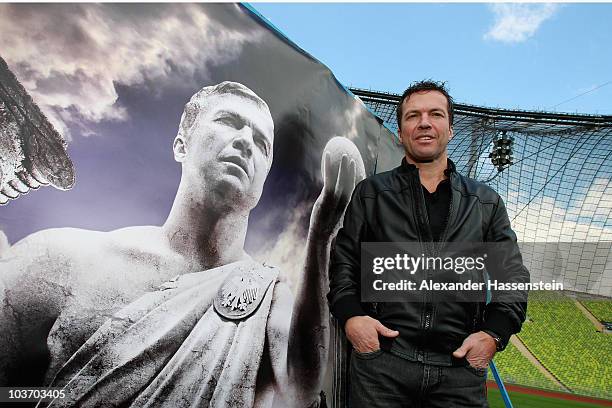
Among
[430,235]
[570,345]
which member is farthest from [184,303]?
[570,345]

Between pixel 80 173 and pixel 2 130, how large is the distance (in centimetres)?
15

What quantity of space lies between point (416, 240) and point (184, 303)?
706 millimetres

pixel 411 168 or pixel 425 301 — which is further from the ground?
pixel 411 168

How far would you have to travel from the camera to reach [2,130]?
0.85 meters

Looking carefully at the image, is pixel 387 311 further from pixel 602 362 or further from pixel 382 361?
pixel 602 362

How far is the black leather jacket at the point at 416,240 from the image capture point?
134 centimetres

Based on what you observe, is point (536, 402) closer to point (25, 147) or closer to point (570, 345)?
point (570, 345)

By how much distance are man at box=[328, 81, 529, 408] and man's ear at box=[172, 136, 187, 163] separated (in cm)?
58

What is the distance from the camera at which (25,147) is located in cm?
88

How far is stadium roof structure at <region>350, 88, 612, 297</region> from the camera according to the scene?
65.5 feet

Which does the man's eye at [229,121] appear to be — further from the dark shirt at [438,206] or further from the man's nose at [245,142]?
the dark shirt at [438,206]

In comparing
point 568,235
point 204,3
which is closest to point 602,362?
point 568,235

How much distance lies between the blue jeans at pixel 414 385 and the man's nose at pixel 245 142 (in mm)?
676

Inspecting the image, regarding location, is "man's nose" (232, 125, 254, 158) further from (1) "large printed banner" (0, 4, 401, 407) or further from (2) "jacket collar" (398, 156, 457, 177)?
(2) "jacket collar" (398, 156, 457, 177)
